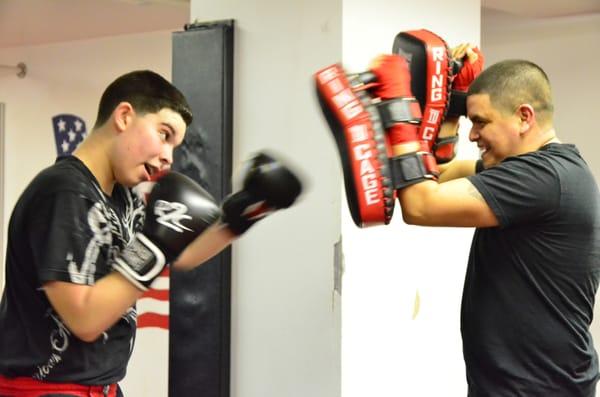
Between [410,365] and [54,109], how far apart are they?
3.33 meters

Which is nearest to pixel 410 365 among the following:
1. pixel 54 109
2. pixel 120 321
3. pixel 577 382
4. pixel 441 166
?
pixel 441 166

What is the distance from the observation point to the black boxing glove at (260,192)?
83.5 inches

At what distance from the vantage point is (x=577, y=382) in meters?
2.18

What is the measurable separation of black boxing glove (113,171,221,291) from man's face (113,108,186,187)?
0.37 ft

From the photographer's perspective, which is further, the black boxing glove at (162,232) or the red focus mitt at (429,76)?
the red focus mitt at (429,76)

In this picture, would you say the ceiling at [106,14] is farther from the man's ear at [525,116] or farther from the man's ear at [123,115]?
the man's ear at [123,115]

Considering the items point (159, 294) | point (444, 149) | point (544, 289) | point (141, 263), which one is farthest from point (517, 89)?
point (159, 294)

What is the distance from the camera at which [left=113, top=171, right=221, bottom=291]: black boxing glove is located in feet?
6.51

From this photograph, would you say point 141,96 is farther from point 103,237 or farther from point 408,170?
point 408,170

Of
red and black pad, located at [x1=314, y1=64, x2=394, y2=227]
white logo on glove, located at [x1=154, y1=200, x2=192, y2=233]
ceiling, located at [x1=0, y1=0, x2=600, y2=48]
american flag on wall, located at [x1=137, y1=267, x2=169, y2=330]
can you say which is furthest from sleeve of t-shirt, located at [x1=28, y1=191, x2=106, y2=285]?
american flag on wall, located at [x1=137, y1=267, x2=169, y2=330]

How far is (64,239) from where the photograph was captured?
6.56 feet

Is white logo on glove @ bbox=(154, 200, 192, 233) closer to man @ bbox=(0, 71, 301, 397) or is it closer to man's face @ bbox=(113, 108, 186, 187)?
man @ bbox=(0, 71, 301, 397)

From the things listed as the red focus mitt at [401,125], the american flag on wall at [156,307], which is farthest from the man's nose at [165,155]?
the american flag on wall at [156,307]

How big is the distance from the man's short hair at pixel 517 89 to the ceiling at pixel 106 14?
212 centimetres
